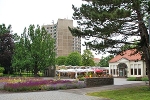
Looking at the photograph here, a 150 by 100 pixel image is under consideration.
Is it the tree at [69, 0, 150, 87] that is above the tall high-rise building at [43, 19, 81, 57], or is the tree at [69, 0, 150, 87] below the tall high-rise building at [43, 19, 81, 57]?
below

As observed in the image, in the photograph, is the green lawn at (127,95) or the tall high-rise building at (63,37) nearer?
the green lawn at (127,95)

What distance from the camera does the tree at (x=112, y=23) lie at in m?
18.0

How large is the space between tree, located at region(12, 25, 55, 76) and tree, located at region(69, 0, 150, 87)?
3556 centimetres

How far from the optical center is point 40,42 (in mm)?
56562

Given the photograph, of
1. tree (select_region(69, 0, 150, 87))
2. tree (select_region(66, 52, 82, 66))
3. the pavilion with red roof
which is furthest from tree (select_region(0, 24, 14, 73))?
tree (select_region(69, 0, 150, 87))

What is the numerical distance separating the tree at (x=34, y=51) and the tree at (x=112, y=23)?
35.6 metres

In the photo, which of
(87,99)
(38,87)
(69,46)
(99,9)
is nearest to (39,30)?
(38,87)

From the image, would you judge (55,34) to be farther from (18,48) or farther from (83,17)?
(83,17)

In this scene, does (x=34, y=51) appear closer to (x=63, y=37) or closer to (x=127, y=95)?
(x=127, y=95)

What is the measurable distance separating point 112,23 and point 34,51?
3903 cm

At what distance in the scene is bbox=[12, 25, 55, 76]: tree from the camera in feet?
183

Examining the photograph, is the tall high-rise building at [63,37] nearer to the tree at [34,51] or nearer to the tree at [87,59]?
the tree at [87,59]

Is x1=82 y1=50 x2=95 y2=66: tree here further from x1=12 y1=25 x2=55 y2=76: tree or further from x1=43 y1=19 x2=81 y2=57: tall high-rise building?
x1=43 y1=19 x2=81 y2=57: tall high-rise building

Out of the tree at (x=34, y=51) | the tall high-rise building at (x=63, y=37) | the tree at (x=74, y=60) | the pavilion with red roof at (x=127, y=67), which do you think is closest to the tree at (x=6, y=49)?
the tree at (x=34, y=51)
